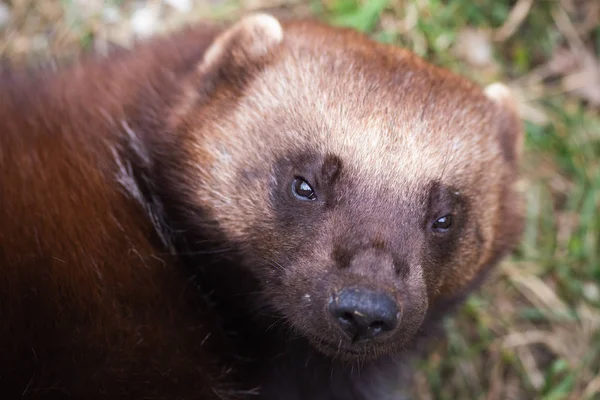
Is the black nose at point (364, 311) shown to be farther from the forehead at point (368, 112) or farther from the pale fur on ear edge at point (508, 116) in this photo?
the pale fur on ear edge at point (508, 116)

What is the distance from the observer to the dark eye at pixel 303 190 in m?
3.12

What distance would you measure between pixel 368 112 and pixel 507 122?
100 centimetres

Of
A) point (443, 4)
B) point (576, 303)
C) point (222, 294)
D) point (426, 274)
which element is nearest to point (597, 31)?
point (443, 4)

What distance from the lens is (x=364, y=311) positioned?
2.74m

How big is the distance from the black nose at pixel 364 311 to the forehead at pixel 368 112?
1.67 ft

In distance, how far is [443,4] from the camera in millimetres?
5305

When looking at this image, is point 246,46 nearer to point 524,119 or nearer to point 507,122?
point 507,122

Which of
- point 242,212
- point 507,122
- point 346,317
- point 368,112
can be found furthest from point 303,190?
point 507,122

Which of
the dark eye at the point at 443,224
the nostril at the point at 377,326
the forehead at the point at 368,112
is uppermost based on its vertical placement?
the forehead at the point at 368,112

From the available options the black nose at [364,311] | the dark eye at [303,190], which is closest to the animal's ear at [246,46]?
the dark eye at [303,190]

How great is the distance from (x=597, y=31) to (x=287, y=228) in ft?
11.5

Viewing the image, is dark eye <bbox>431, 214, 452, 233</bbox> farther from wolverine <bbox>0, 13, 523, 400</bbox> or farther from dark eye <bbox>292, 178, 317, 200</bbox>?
dark eye <bbox>292, 178, 317, 200</bbox>

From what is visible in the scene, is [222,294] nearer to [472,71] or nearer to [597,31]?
[472,71]

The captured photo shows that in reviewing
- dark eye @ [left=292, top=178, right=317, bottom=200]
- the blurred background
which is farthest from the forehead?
the blurred background
